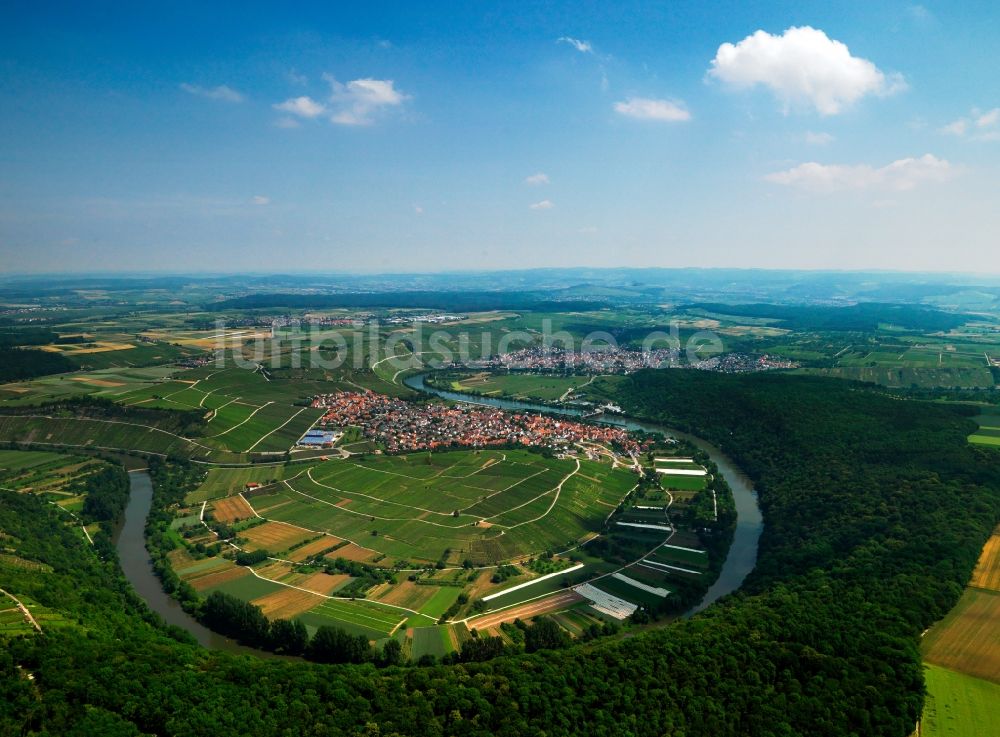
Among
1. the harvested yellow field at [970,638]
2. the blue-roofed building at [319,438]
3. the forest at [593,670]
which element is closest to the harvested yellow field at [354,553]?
the forest at [593,670]

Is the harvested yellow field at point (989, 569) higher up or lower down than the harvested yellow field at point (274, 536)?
higher up

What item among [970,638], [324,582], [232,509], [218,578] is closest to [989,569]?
[970,638]

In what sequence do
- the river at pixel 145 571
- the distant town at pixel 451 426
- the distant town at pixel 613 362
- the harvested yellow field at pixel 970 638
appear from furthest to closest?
the distant town at pixel 613 362, the distant town at pixel 451 426, the river at pixel 145 571, the harvested yellow field at pixel 970 638

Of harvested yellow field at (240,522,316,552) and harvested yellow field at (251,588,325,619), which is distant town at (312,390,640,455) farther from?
harvested yellow field at (251,588,325,619)

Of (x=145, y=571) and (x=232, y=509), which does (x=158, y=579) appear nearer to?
(x=145, y=571)

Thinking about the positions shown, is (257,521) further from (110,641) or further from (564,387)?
(564,387)

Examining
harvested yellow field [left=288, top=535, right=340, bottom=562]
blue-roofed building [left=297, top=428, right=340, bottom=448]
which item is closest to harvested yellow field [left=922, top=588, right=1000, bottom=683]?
harvested yellow field [left=288, top=535, right=340, bottom=562]

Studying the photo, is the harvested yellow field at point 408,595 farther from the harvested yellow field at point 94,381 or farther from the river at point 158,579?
the harvested yellow field at point 94,381
